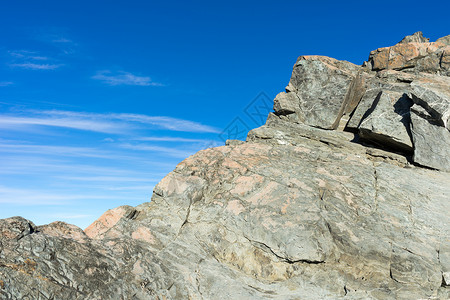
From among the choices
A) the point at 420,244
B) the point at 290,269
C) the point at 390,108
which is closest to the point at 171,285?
the point at 290,269

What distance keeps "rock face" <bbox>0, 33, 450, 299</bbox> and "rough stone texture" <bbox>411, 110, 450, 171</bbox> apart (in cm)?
5

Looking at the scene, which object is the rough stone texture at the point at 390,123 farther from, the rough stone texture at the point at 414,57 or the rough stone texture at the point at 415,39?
the rough stone texture at the point at 415,39

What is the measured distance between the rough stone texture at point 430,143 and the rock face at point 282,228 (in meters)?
0.05

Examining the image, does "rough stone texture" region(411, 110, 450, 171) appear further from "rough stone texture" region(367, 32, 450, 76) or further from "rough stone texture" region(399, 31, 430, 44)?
"rough stone texture" region(399, 31, 430, 44)

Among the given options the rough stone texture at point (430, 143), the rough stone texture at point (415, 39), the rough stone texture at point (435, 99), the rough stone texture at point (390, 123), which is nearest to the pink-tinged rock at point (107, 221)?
the rough stone texture at point (390, 123)

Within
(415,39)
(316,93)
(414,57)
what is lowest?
(316,93)

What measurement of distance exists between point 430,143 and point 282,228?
9.13 meters

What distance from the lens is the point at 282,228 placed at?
481 inches

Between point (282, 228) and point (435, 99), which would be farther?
point (435, 99)

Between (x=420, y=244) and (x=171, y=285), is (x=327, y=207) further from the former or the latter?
(x=171, y=285)

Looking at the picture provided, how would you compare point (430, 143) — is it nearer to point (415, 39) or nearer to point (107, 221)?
point (415, 39)

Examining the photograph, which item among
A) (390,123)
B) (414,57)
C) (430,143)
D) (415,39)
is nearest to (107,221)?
(390,123)

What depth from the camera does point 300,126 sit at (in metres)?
18.7

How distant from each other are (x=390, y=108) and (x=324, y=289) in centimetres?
1051
